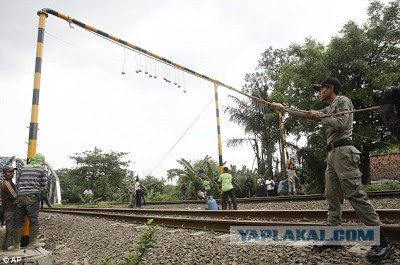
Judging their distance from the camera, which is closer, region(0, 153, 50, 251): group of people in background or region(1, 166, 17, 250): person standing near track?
region(0, 153, 50, 251): group of people in background

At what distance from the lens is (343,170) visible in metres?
2.94

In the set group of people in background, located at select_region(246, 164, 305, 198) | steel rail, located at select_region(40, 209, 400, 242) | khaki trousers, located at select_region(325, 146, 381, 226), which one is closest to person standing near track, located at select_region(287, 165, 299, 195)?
group of people in background, located at select_region(246, 164, 305, 198)

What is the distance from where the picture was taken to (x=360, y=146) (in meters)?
16.6

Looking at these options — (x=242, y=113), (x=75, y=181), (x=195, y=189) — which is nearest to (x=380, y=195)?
(x=195, y=189)

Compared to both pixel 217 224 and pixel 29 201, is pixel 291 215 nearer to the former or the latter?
pixel 217 224

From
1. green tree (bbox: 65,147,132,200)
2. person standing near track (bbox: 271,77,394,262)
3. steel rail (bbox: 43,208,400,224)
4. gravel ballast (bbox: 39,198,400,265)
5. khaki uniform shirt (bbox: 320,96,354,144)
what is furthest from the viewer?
green tree (bbox: 65,147,132,200)

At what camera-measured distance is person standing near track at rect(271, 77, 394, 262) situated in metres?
2.79

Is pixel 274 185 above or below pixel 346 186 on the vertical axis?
below

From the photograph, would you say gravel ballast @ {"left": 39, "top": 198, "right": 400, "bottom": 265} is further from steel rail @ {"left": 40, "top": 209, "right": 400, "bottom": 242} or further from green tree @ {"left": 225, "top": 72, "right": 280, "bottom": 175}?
green tree @ {"left": 225, "top": 72, "right": 280, "bottom": 175}

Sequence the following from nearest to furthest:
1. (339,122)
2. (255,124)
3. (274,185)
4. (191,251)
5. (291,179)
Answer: (339,122), (191,251), (291,179), (274,185), (255,124)

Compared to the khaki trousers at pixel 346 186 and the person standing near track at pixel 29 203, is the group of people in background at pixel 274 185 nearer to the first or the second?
the khaki trousers at pixel 346 186

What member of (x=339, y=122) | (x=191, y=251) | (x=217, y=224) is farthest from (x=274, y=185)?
(x=339, y=122)

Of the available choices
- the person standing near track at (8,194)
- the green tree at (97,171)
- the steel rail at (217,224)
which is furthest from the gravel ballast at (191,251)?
the green tree at (97,171)

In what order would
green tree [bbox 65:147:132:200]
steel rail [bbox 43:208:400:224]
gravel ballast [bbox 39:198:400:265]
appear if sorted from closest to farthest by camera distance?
gravel ballast [bbox 39:198:400:265] → steel rail [bbox 43:208:400:224] → green tree [bbox 65:147:132:200]
